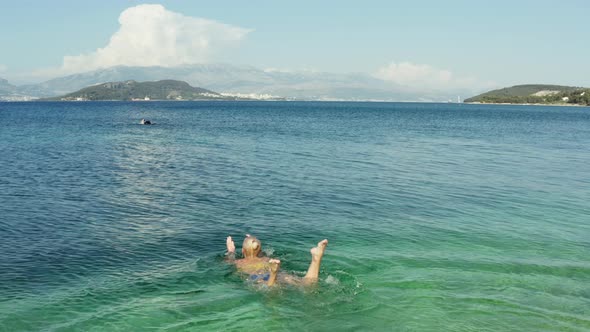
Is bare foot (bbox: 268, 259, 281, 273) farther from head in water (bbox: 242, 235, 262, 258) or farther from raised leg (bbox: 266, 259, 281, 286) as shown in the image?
head in water (bbox: 242, 235, 262, 258)

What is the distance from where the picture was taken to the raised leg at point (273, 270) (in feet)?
43.0

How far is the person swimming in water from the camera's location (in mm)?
13445

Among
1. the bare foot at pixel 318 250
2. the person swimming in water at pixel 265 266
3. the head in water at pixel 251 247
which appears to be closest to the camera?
the bare foot at pixel 318 250

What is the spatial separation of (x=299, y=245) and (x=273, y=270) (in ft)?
19.0

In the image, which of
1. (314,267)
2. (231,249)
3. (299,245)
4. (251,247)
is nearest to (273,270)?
(314,267)

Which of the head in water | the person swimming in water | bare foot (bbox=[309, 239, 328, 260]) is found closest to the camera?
bare foot (bbox=[309, 239, 328, 260])

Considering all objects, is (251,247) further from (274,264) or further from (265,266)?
(274,264)

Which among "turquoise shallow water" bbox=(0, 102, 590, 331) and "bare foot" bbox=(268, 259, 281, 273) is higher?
"bare foot" bbox=(268, 259, 281, 273)


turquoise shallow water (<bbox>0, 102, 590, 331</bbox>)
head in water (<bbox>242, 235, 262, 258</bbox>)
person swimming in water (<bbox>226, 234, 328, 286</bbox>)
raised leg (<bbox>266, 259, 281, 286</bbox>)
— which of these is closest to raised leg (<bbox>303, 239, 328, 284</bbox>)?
person swimming in water (<bbox>226, 234, 328, 286</bbox>)

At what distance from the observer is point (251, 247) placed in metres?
15.2

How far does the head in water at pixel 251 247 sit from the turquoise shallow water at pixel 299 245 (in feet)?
2.76

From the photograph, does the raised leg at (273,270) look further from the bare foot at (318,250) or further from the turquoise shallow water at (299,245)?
the bare foot at (318,250)

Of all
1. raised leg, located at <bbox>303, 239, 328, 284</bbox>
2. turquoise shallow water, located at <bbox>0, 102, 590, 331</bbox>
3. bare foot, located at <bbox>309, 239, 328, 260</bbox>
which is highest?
bare foot, located at <bbox>309, 239, 328, 260</bbox>

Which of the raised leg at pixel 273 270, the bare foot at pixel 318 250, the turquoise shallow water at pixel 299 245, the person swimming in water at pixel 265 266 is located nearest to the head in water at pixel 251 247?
the person swimming in water at pixel 265 266
